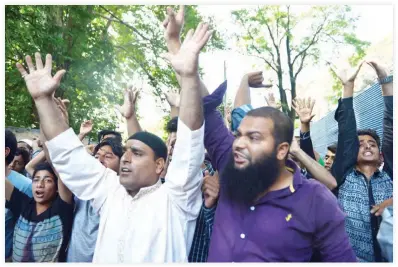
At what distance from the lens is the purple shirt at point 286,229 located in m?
1.91

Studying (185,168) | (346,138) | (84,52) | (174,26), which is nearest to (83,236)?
(185,168)

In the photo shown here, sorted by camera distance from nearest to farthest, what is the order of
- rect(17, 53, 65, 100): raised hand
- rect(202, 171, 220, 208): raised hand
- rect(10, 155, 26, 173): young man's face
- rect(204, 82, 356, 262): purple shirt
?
rect(204, 82, 356, 262): purple shirt < rect(17, 53, 65, 100): raised hand < rect(202, 171, 220, 208): raised hand < rect(10, 155, 26, 173): young man's face

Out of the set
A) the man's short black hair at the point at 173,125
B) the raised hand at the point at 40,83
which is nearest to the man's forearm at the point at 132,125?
the man's short black hair at the point at 173,125

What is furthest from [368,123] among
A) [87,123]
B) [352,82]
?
[87,123]

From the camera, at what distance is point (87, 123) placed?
357 cm

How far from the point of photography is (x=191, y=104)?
1.99m

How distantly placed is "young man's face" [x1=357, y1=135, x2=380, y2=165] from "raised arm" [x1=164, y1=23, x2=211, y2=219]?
161 centimetres

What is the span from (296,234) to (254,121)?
625mm

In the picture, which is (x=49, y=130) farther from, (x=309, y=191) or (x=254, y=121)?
(x=309, y=191)

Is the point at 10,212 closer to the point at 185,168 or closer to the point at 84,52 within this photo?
the point at 185,168

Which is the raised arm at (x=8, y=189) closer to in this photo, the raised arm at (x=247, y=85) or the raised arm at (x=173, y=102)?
the raised arm at (x=173, y=102)

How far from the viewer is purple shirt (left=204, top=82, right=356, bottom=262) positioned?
1909mm

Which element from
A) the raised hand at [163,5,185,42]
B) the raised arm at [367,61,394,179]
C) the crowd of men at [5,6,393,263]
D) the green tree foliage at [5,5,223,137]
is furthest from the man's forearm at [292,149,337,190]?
the green tree foliage at [5,5,223,137]

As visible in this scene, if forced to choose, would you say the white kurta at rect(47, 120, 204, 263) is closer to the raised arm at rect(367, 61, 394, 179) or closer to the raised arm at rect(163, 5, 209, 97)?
the raised arm at rect(163, 5, 209, 97)
